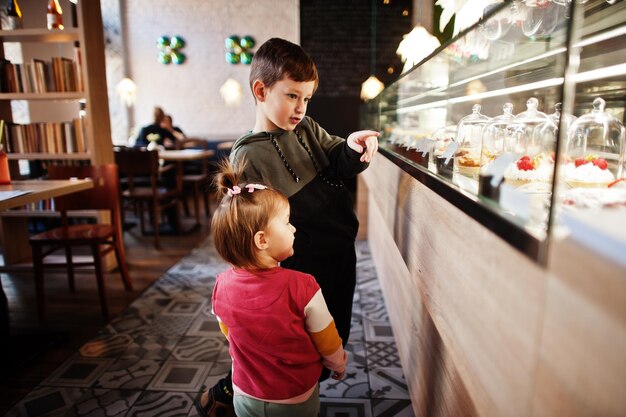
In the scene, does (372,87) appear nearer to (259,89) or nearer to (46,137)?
(46,137)

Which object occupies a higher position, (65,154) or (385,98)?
(385,98)

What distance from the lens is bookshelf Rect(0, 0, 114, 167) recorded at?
11.3 feet

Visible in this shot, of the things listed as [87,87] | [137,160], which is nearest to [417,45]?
[87,87]

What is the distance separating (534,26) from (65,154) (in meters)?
3.64

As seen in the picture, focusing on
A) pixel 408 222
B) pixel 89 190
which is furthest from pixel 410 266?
pixel 89 190

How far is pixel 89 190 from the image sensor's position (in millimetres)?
2898

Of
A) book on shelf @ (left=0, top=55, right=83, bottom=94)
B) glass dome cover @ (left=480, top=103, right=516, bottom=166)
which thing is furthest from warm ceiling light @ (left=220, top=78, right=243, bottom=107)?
glass dome cover @ (left=480, top=103, right=516, bottom=166)

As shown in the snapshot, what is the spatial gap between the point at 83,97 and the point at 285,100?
9.64ft

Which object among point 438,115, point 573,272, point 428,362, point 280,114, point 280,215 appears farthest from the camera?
point 438,115

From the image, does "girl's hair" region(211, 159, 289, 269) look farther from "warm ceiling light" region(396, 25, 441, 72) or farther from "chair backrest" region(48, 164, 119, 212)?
"chair backrest" region(48, 164, 119, 212)

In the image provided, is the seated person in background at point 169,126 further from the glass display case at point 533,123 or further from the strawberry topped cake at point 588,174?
the strawberry topped cake at point 588,174

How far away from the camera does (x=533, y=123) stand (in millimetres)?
1326

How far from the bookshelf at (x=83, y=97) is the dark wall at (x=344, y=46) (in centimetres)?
464

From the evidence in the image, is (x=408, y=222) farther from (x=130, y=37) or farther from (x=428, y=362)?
(x=130, y=37)
